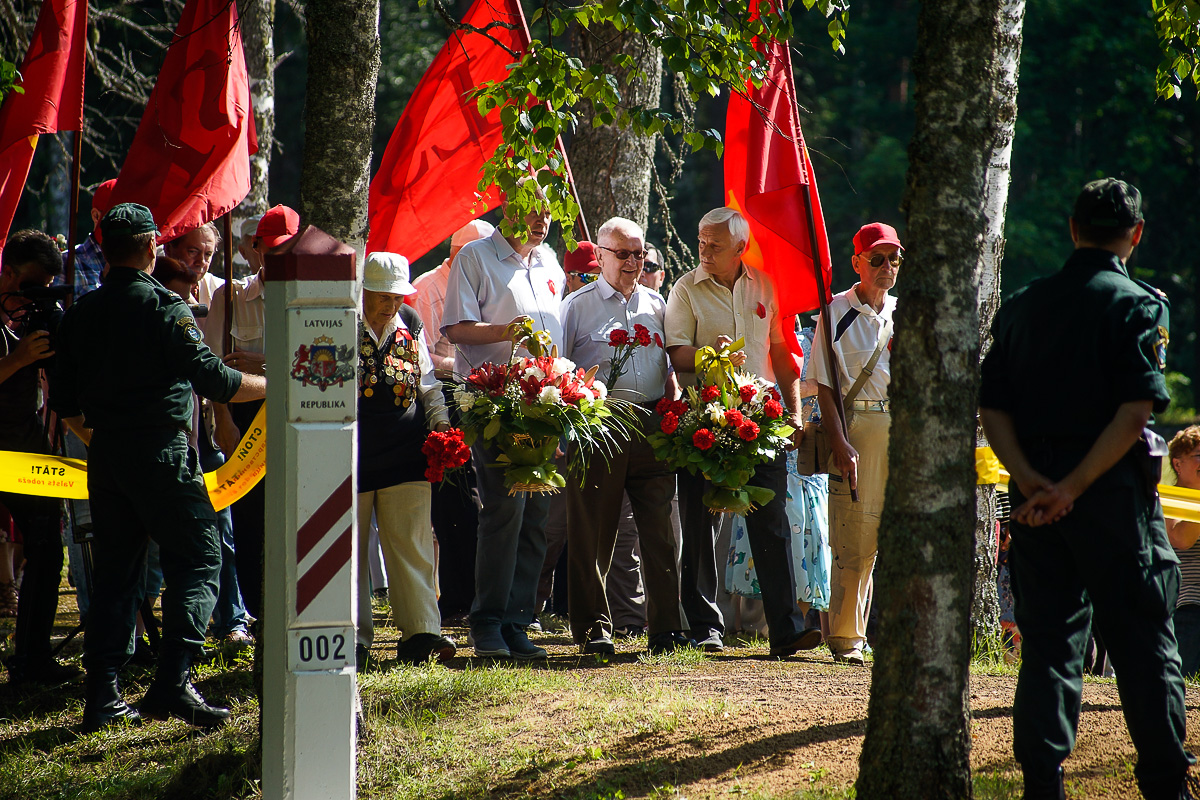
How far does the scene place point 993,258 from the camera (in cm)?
637

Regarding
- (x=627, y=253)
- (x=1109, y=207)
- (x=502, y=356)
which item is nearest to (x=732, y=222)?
(x=627, y=253)

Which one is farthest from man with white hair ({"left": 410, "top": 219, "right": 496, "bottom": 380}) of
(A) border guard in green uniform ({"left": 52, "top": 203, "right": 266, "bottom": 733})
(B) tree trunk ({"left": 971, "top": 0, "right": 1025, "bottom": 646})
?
(B) tree trunk ({"left": 971, "top": 0, "right": 1025, "bottom": 646})

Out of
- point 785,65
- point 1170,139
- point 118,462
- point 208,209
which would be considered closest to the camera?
point 118,462

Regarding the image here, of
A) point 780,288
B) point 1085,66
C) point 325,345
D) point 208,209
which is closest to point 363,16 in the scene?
point 325,345

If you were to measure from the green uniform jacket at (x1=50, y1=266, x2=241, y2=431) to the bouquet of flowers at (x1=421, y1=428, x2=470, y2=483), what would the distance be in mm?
1165

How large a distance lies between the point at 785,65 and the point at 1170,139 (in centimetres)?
2228

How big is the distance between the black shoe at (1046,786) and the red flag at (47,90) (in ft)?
19.3

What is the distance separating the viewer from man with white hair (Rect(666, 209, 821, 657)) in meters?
6.52

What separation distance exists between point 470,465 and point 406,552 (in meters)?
0.88

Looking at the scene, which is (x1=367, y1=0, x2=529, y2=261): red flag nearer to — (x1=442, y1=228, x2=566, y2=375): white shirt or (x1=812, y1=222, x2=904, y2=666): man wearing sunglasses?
(x1=442, y1=228, x2=566, y2=375): white shirt

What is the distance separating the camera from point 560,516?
7.80 metres

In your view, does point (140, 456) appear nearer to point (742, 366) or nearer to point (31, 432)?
point (31, 432)

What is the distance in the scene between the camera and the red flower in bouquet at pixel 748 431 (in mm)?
6098

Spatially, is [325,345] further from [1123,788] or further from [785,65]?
[785,65]
